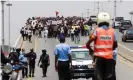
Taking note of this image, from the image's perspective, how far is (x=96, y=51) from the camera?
1063 cm

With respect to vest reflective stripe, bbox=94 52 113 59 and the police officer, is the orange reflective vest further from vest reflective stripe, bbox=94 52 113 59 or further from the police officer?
the police officer

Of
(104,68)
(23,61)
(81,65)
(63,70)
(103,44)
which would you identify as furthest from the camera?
(23,61)

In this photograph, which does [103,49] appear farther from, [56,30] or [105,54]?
[56,30]

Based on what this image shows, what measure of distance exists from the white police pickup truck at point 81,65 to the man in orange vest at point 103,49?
494 inches

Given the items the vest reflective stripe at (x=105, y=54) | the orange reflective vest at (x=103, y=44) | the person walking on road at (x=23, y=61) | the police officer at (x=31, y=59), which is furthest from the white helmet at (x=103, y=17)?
the police officer at (x=31, y=59)

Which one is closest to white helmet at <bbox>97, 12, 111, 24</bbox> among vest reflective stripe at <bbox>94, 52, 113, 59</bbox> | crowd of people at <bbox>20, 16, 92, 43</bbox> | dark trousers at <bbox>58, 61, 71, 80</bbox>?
vest reflective stripe at <bbox>94, 52, 113, 59</bbox>

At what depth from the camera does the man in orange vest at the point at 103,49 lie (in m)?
10.5

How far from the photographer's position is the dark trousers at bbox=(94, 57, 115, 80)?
34.5 ft

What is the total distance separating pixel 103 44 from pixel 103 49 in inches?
4.3

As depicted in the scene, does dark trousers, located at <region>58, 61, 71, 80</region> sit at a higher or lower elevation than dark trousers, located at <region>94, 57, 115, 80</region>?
lower

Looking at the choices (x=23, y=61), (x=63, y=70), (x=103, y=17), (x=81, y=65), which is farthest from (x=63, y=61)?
(x=23, y=61)

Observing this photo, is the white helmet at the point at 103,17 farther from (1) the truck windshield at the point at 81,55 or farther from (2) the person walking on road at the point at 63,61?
(1) the truck windshield at the point at 81,55

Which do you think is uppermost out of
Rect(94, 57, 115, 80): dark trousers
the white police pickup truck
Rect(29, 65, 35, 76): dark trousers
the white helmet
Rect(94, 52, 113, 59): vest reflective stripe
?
the white helmet

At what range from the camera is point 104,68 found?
10586 millimetres
